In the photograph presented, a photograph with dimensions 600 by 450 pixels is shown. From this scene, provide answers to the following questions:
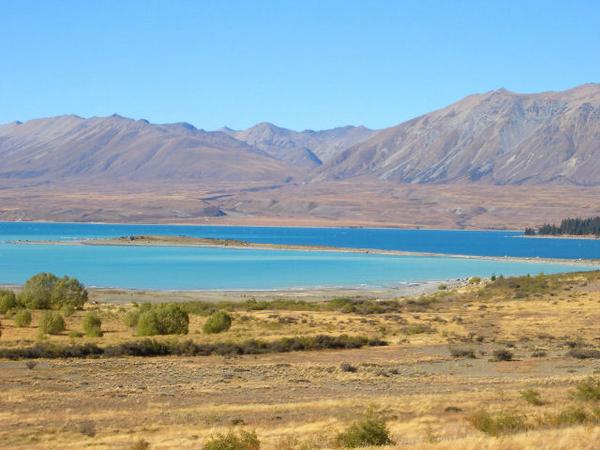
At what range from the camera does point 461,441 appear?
45.3 ft

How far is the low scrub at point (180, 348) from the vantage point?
3212 cm

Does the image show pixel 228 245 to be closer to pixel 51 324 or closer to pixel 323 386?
pixel 51 324

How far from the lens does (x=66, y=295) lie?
54312 mm

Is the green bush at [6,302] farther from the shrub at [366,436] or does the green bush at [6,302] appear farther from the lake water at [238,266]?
the shrub at [366,436]

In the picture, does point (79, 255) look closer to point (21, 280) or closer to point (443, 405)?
point (21, 280)

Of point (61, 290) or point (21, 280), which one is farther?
point (21, 280)

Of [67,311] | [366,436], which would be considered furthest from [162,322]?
[366,436]

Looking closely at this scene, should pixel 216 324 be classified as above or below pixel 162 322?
below

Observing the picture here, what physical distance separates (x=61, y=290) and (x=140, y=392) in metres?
31.8

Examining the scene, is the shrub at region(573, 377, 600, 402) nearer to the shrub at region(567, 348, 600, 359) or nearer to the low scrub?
the shrub at region(567, 348, 600, 359)

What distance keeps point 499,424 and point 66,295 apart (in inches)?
1635

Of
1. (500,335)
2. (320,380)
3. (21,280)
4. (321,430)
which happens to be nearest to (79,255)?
(21,280)

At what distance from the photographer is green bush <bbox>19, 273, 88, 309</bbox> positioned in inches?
2130

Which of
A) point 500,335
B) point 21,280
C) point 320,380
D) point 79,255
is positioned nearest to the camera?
point 320,380
